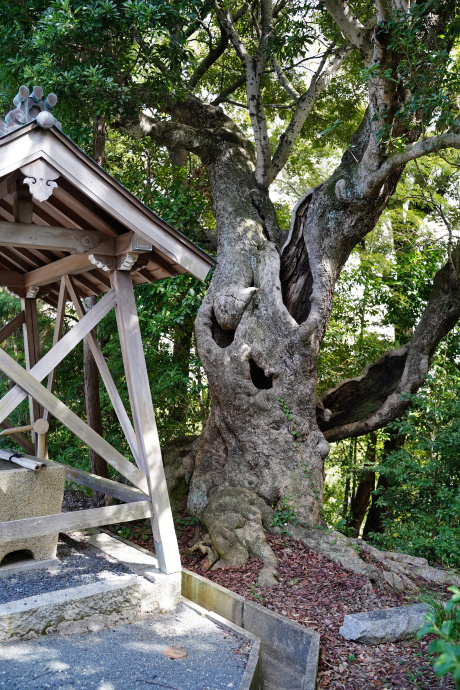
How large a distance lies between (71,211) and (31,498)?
2658 mm

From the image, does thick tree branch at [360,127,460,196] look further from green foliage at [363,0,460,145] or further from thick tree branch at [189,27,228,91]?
thick tree branch at [189,27,228,91]

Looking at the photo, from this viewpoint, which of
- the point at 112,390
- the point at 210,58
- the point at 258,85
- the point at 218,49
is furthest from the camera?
the point at 210,58

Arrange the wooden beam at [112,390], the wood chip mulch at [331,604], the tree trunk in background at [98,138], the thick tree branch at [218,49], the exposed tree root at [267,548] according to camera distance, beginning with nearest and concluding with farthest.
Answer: the wood chip mulch at [331,604]
the wooden beam at [112,390]
the exposed tree root at [267,548]
the tree trunk in background at [98,138]
the thick tree branch at [218,49]

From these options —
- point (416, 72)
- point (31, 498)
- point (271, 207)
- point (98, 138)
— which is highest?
point (416, 72)

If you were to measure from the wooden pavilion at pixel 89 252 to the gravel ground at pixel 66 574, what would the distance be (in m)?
0.48

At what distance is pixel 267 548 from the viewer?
5.66 metres

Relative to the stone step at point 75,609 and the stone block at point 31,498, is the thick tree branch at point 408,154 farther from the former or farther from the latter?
the stone step at point 75,609

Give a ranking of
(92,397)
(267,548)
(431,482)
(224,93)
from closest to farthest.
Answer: (267,548) → (431,482) → (92,397) → (224,93)

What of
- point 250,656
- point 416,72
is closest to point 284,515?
point 250,656

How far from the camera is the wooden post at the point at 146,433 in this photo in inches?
187

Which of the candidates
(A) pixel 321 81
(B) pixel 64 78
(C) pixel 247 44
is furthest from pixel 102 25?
(C) pixel 247 44

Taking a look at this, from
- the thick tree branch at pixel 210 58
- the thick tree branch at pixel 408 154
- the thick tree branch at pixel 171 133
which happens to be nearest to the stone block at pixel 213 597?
the thick tree branch at pixel 408 154

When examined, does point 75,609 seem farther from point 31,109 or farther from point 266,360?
point 31,109

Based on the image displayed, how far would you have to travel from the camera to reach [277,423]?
6598mm
